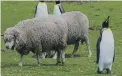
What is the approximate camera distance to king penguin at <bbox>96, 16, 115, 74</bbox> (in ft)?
50.3

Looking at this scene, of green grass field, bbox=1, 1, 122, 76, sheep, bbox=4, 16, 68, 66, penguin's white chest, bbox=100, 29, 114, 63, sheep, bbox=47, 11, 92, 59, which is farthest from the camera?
sheep, bbox=47, 11, 92, 59

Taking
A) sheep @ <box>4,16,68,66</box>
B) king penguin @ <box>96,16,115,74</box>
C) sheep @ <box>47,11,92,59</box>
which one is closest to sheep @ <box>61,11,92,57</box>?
sheep @ <box>47,11,92,59</box>

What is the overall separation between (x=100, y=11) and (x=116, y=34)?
6.78 m

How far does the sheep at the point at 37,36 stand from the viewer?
17.5 meters

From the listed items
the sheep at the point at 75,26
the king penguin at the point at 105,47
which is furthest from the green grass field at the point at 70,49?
the sheep at the point at 75,26

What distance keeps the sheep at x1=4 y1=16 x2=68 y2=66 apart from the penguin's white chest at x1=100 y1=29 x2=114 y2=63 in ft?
9.75

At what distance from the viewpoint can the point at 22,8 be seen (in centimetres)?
3884

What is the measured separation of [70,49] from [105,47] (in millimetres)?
10377

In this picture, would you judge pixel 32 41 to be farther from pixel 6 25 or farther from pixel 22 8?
pixel 22 8

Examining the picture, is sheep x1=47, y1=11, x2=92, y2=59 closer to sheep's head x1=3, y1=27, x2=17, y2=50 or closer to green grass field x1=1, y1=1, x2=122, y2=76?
green grass field x1=1, y1=1, x2=122, y2=76

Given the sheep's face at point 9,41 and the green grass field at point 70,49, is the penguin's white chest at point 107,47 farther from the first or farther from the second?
the sheep's face at point 9,41

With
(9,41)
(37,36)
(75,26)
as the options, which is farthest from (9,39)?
(75,26)

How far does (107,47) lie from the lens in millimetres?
15477

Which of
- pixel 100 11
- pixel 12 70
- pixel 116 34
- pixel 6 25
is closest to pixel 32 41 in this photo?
pixel 12 70
